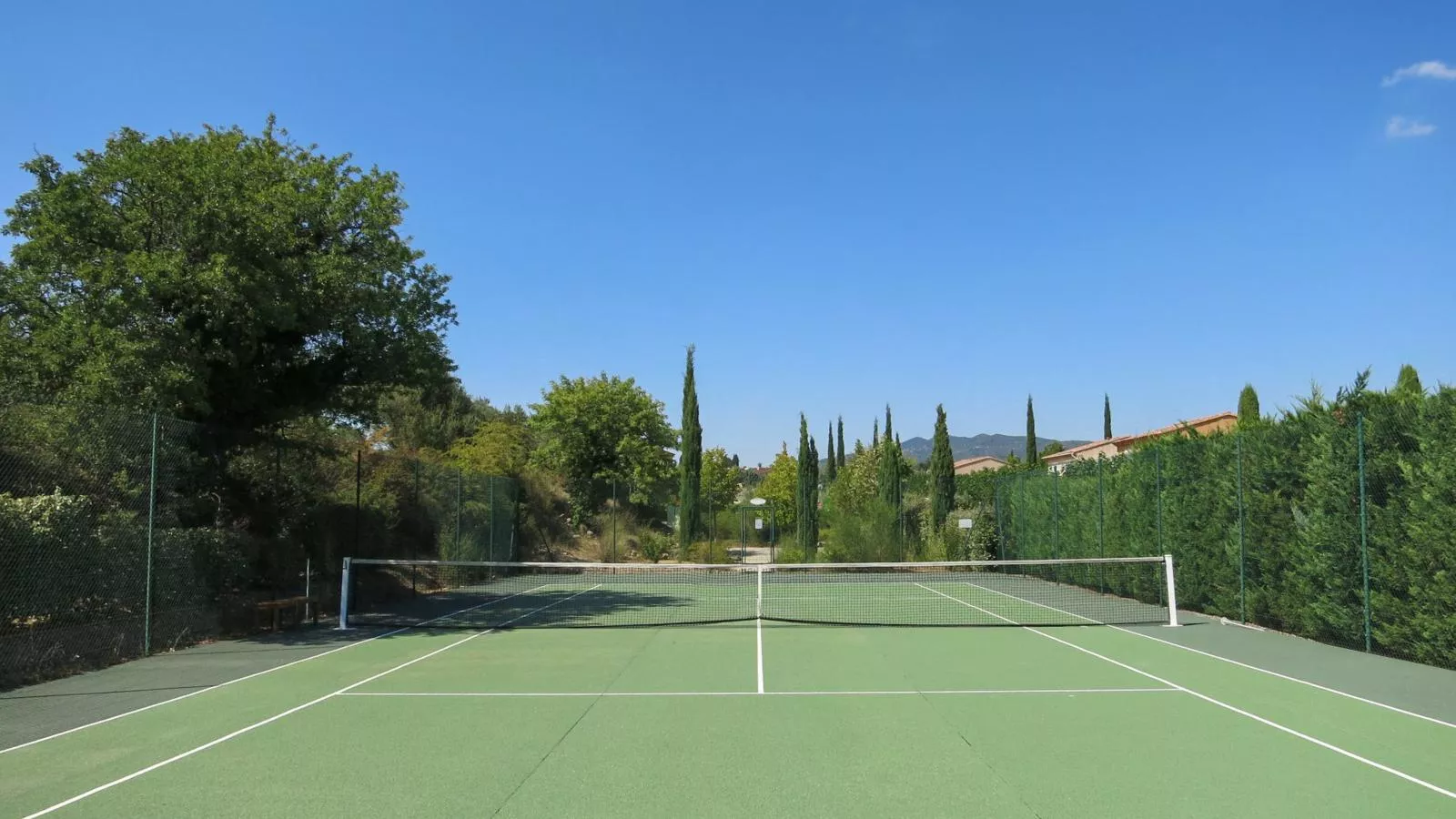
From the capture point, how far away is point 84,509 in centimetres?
1026

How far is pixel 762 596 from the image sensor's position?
818 inches

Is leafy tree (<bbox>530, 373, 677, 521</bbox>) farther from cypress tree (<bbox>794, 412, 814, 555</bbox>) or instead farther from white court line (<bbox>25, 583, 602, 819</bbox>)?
white court line (<bbox>25, 583, 602, 819</bbox>)

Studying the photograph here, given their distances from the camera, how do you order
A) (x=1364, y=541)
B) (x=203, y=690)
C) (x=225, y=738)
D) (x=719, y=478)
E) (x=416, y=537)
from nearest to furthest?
(x=225, y=738), (x=203, y=690), (x=1364, y=541), (x=416, y=537), (x=719, y=478)

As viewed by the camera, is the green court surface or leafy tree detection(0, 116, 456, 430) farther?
leafy tree detection(0, 116, 456, 430)

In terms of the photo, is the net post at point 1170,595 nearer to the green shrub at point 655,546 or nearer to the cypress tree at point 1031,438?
the green shrub at point 655,546

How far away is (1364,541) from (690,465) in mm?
25006

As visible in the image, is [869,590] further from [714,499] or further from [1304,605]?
[714,499]

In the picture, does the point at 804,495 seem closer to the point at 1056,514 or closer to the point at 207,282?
the point at 1056,514

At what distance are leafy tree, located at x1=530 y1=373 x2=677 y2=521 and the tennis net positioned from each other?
40.4 ft

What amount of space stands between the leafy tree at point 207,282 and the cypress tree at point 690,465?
18.5 meters

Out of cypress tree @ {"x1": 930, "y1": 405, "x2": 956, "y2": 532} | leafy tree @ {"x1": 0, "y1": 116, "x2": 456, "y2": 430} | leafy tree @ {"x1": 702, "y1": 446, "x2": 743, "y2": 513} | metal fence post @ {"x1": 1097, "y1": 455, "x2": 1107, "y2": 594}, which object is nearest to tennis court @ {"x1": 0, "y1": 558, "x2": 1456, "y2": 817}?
leafy tree @ {"x1": 0, "y1": 116, "x2": 456, "y2": 430}

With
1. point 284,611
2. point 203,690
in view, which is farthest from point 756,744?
point 284,611

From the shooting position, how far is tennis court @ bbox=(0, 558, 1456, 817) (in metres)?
5.73

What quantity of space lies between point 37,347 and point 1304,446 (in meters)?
16.6
